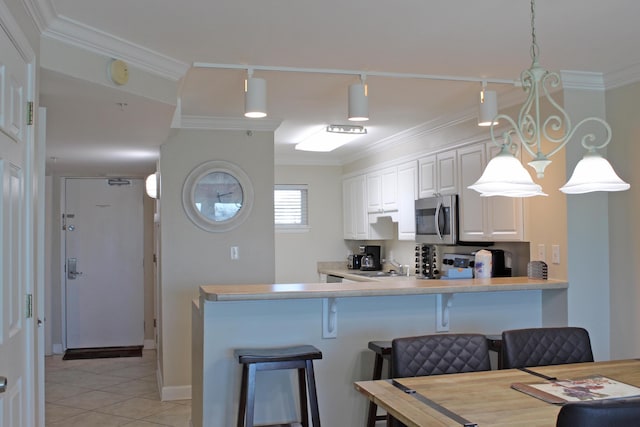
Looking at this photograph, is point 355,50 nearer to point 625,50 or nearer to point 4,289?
point 625,50

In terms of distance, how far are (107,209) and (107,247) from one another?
1.49 feet

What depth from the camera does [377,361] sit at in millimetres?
3426

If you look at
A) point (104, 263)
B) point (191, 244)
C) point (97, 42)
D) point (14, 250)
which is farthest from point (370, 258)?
point (14, 250)

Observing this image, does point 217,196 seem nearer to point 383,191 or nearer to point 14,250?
point 383,191

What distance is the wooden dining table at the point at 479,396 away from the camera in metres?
1.94

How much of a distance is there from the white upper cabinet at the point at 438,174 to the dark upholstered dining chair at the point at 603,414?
11.9ft

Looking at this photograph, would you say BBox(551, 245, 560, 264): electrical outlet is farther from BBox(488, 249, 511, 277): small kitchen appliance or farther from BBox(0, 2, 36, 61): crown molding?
BBox(0, 2, 36, 61): crown molding

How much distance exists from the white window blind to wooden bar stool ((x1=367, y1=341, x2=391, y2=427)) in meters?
4.25

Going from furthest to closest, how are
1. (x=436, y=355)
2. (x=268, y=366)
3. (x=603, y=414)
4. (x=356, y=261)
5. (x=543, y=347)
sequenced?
(x=356, y=261), (x=268, y=366), (x=543, y=347), (x=436, y=355), (x=603, y=414)

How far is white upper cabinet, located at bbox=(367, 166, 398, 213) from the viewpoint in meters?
6.18

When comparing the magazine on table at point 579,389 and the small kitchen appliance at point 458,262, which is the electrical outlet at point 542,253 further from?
the magazine on table at point 579,389

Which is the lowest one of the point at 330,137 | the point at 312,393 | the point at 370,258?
the point at 312,393

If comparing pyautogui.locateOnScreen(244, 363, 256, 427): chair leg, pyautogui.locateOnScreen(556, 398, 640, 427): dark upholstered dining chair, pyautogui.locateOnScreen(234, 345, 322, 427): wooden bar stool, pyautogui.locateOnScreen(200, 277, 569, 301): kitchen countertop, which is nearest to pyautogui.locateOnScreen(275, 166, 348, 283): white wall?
pyautogui.locateOnScreen(200, 277, 569, 301): kitchen countertop

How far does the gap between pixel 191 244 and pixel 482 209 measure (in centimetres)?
239
